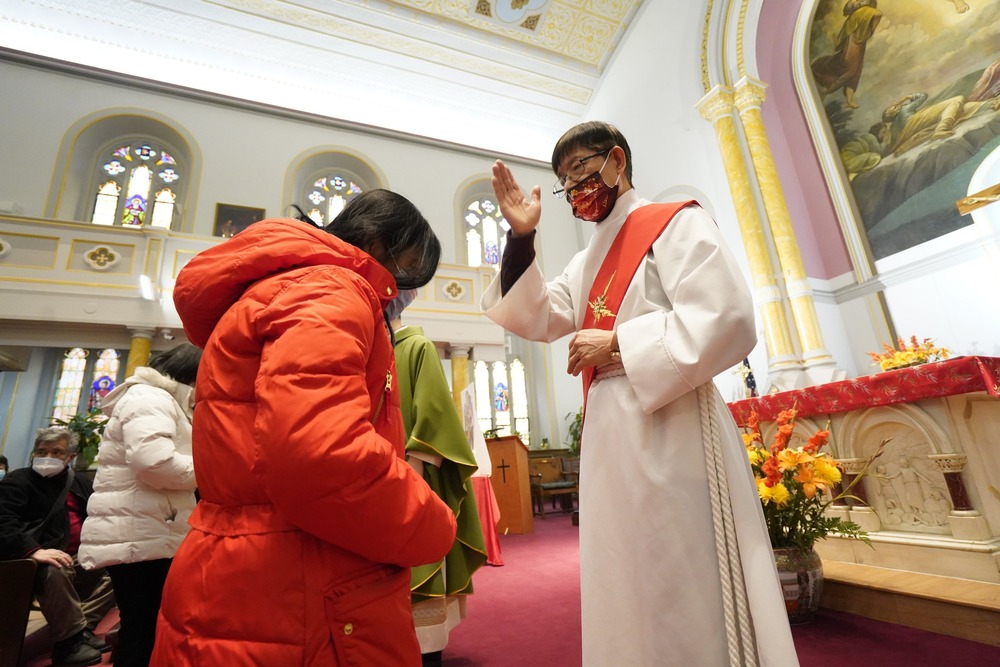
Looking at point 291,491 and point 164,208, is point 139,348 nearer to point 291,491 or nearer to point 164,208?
point 164,208

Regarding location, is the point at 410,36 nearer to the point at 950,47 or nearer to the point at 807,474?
the point at 950,47

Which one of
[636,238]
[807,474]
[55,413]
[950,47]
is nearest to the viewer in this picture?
[636,238]

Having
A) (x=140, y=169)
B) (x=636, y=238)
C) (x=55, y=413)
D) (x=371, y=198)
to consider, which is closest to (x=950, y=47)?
(x=636, y=238)

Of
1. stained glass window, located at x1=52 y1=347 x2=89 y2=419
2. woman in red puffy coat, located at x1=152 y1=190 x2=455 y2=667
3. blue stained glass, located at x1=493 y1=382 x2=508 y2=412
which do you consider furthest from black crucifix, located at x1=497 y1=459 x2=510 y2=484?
stained glass window, located at x1=52 y1=347 x2=89 y2=419

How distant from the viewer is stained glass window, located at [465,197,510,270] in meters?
11.0

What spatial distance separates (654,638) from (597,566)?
6.4 inches

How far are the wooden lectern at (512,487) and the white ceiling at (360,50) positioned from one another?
7196 mm

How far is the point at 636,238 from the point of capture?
1.27 m

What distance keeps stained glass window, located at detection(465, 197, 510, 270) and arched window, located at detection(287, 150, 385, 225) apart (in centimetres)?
201

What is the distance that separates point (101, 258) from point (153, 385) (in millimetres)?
6541

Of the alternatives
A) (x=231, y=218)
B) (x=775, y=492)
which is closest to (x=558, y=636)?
(x=775, y=492)

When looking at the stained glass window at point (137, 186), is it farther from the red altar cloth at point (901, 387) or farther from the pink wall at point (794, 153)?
the red altar cloth at point (901, 387)

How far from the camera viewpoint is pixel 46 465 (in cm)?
268

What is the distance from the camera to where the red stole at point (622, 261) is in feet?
4.09
